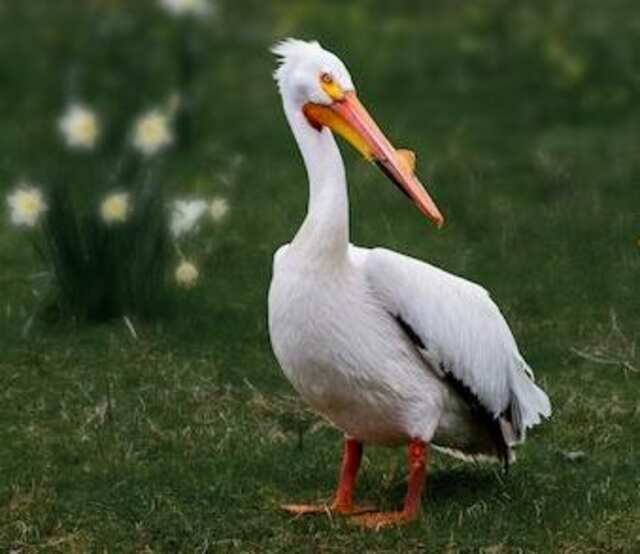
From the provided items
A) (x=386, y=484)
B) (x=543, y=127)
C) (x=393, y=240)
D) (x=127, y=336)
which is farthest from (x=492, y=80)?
(x=386, y=484)

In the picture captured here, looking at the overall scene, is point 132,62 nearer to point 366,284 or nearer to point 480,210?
point 480,210

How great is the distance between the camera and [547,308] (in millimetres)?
8359

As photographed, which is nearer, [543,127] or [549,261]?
[549,261]

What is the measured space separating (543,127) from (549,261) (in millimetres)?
2620

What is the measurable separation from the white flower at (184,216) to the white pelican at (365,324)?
6.91ft

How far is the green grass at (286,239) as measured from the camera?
20.1 feet

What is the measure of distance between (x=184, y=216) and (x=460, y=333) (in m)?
2.37

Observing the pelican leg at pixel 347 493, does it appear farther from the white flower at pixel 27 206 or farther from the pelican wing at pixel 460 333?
the white flower at pixel 27 206

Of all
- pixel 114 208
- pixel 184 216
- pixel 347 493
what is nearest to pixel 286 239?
pixel 184 216

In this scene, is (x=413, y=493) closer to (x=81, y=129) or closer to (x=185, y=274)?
(x=185, y=274)

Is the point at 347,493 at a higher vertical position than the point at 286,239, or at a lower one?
lower

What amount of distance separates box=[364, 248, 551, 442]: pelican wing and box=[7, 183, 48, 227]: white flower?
84.1 inches

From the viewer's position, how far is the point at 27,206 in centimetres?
783

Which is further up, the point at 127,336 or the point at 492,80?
the point at 492,80
